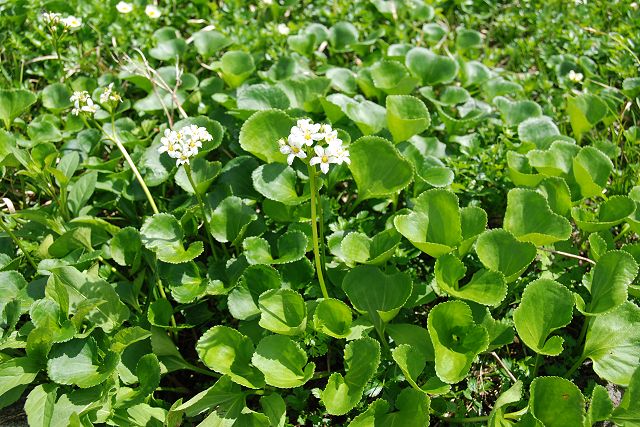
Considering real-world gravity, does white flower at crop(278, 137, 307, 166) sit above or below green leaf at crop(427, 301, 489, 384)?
above

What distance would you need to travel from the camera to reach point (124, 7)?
388 centimetres

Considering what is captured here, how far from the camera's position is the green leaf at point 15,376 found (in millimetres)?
2231

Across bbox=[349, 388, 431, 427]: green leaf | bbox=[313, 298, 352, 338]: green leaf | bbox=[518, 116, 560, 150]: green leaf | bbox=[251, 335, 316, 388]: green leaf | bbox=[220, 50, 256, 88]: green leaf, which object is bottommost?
bbox=[349, 388, 431, 427]: green leaf

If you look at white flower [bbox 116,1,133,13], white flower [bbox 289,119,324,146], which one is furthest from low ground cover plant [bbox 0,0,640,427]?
white flower [bbox 116,1,133,13]

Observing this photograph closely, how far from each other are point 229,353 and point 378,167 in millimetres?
961

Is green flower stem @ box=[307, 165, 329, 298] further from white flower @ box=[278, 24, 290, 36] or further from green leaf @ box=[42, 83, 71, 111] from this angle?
white flower @ box=[278, 24, 290, 36]

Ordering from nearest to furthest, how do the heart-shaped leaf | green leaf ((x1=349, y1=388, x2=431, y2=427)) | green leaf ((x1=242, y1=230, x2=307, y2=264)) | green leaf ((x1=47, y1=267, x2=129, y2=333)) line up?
green leaf ((x1=349, y1=388, x2=431, y2=427)), green leaf ((x1=47, y1=267, x2=129, y2=333)), green leaf ((x1=242, y1=230, x2=307, y2=264)), the heart-shaped leaf

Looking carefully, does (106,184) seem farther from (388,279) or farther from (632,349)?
(632,349)

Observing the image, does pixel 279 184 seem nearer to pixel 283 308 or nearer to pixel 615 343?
pixel 283 308

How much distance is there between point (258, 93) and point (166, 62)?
95 cm

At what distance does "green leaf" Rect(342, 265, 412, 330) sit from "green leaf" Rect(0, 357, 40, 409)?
3.70 ft

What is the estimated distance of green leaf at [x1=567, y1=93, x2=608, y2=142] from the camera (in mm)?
3176

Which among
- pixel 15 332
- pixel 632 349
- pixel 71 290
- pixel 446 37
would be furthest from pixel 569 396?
pixel 446 37

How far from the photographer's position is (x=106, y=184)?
9.55 feet
